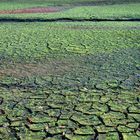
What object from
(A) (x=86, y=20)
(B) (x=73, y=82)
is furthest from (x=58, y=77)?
(A) (x=86, y=20)

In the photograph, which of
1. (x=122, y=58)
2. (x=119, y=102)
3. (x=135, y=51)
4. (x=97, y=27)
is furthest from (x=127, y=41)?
(x=119, y=102)

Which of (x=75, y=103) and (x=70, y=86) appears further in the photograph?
(x=70, y=86)

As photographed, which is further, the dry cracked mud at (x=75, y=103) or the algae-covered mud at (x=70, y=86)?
the algae-covered mud at (x=70, y=86)

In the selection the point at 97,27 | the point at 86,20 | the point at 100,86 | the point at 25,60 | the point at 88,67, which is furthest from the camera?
the point at 86,20

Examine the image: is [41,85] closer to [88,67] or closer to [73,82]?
[73,82]

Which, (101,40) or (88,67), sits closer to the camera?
(88,67)

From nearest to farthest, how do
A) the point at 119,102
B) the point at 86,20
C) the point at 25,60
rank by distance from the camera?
1. the point at 119,102
2. the point at 25,60
3. the point at 86,20

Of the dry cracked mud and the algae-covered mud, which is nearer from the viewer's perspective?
the dry cracked mud

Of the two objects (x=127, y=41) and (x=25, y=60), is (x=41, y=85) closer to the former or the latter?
(x=25, y=60)
